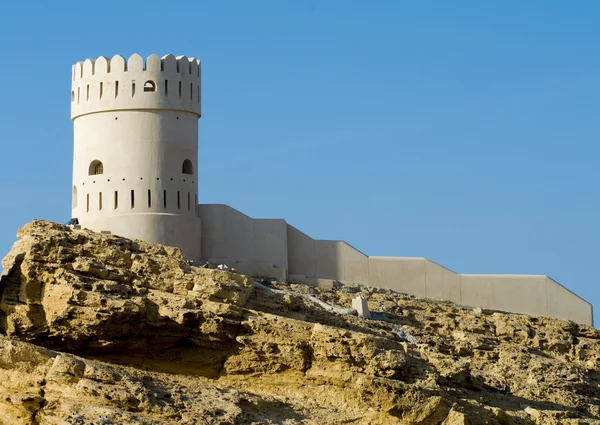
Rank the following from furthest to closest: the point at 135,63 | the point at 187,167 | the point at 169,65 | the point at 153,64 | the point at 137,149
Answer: the point at 187,167
the point at 169,65
the point at 153,64
the point at 135,63
the point at 137,149

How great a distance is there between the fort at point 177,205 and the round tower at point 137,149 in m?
0.03

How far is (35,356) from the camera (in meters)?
26.4

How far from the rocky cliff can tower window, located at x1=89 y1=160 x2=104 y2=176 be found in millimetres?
15012

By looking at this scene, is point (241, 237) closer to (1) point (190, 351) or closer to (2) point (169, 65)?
(2) point (169, 65)

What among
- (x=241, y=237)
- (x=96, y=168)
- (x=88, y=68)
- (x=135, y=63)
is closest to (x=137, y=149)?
(x=96, y=168)

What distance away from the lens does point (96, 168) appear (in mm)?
47188

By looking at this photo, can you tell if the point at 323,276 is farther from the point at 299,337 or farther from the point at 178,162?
the point at 299,337

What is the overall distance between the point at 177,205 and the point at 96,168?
8.22ft

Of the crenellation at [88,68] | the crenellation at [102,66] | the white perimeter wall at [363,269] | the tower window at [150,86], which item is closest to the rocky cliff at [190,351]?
the white perimeter wall at [363,269]

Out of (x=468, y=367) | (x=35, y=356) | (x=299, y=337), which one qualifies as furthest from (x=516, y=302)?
(x=35, y=356)

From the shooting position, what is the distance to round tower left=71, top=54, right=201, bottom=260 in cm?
4631

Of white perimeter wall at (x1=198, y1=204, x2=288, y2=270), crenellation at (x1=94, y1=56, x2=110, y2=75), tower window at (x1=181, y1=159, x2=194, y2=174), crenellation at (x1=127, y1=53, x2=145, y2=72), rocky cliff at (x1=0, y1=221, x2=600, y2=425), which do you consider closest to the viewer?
rocky cliff at (x1=0, y1=221, x2=600, y2=425)

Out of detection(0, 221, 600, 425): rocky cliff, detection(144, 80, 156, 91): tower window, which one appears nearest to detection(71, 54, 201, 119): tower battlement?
detection(144, 80, 156, 91): tower window

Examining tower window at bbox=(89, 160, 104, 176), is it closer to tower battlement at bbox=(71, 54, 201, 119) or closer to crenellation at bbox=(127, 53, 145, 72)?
tower battlement at bbox=(71, 54, 201, 119)
